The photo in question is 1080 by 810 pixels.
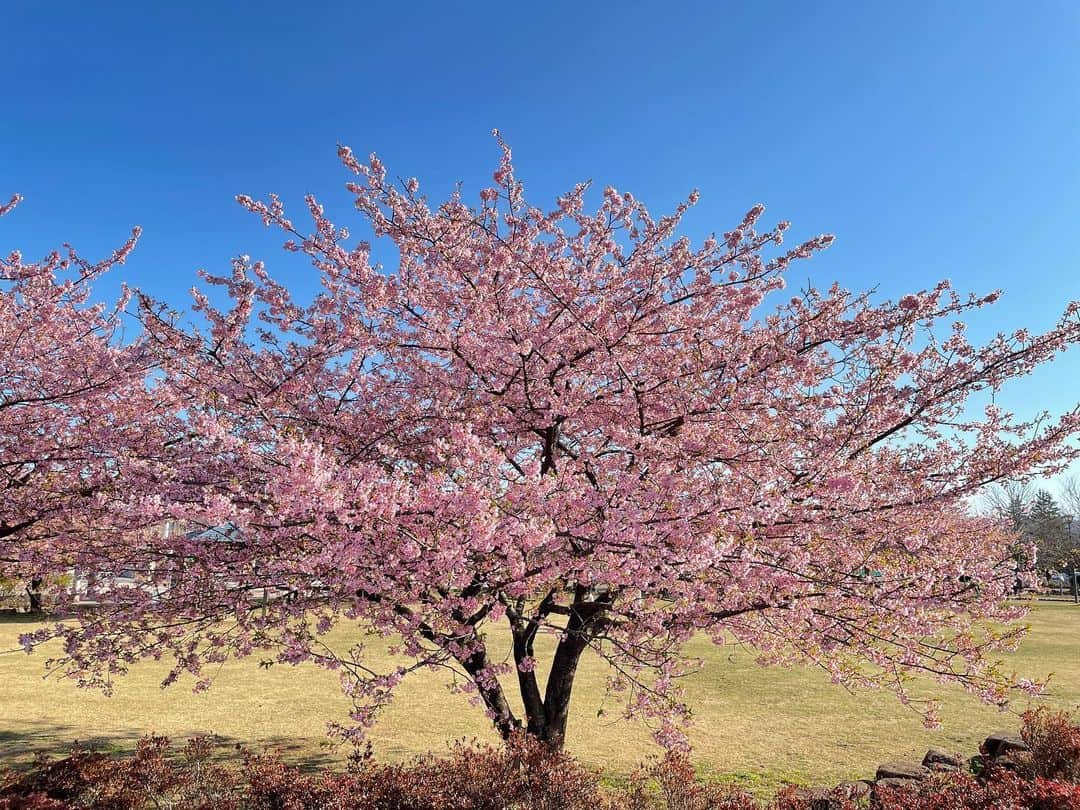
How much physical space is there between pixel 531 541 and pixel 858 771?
7583 millimetres

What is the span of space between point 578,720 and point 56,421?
9313 millimetres

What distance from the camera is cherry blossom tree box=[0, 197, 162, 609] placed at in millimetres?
6344

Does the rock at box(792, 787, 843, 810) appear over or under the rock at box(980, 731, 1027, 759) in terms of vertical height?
over

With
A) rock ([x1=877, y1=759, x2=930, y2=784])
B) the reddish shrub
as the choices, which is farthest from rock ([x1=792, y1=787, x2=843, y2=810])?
the reddish shrub

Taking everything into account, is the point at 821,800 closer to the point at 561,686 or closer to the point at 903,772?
A: the point at 903,772

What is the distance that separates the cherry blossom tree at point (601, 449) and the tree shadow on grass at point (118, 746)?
3832 mm

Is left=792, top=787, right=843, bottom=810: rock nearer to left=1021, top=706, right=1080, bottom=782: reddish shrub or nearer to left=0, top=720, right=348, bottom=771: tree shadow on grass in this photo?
left=1021, top=706, right=1080, bottom=782: reddish shrub

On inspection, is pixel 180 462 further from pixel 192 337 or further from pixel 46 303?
pixel 46 303

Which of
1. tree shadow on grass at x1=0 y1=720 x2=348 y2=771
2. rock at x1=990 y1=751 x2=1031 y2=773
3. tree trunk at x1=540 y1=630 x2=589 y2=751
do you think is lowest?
rock at x1=990 y1=751 x2=1031 y2=773

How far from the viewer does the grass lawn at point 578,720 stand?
9.38 metres

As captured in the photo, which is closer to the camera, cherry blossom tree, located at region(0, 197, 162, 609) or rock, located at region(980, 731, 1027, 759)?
cherry blossom tree, located at region(0, 197, 162, 609)

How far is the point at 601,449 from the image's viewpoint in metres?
6.82

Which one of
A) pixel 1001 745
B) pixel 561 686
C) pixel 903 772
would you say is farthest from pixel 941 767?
pixel 561 686

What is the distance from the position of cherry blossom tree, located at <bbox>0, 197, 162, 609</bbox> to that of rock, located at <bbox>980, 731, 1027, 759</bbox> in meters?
10.5
